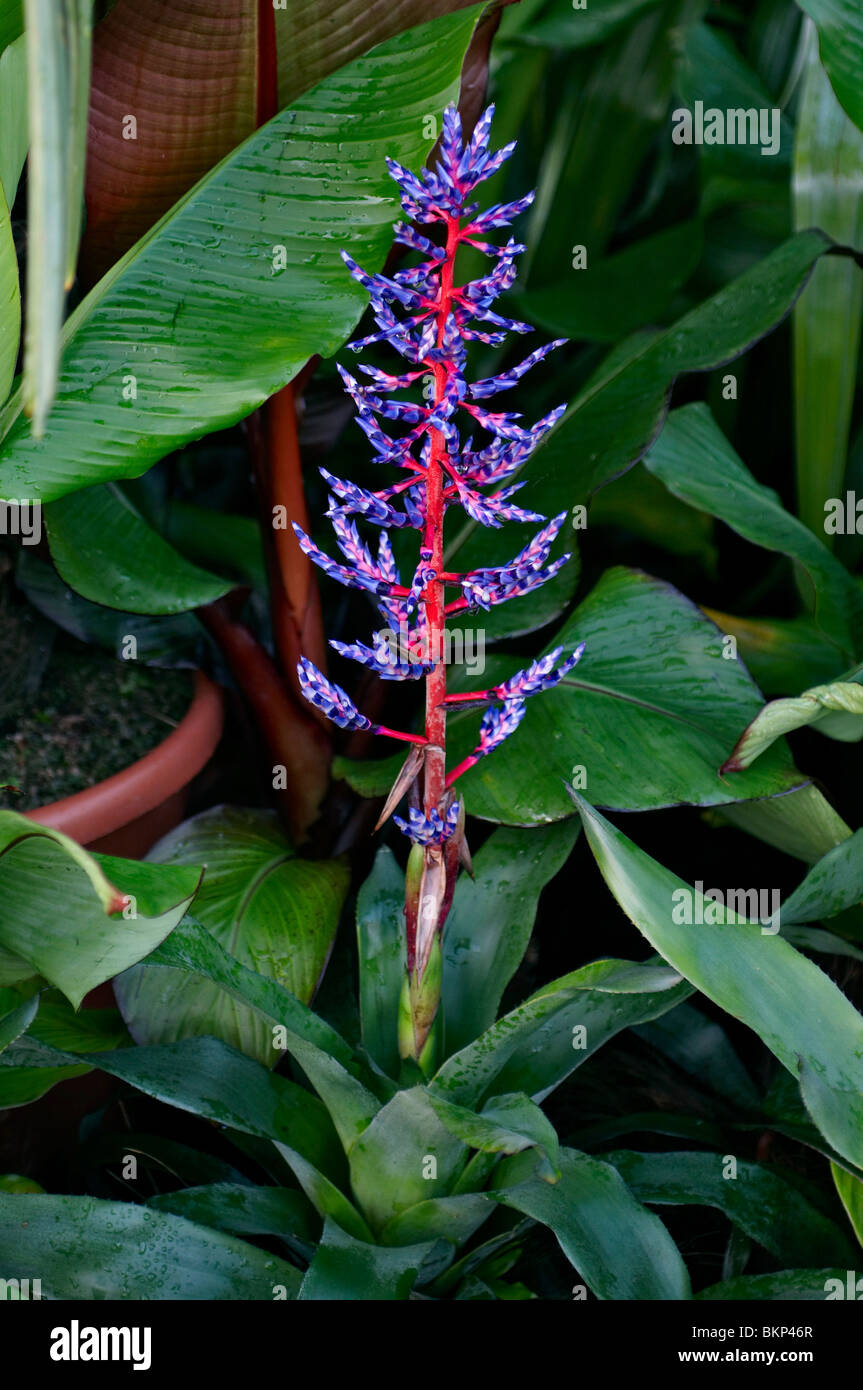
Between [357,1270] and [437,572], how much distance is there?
475 mm

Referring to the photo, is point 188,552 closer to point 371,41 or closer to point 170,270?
point 170,270

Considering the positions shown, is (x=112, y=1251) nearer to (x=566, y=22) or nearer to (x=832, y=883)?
(x=832, y=883)

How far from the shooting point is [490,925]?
2.95ft

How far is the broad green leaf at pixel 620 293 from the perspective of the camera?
1.43m

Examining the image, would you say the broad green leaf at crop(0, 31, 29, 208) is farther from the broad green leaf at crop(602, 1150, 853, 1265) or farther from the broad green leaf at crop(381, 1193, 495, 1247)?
the broad green leaf at crop(602, 1150, 853, 1265)

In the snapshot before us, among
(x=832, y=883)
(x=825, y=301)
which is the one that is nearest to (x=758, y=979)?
(x=832, y=883)

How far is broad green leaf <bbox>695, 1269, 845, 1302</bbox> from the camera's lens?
0.78 m

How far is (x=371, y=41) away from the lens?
911 mm

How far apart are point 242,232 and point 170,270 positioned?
2.5 inches

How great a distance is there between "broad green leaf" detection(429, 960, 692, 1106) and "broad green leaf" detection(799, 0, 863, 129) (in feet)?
2.48

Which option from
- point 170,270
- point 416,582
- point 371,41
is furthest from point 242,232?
point 416,582

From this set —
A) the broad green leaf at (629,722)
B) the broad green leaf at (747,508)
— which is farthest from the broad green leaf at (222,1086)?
the broad green leaf at (747,508)

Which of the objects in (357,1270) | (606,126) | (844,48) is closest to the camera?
(357,1270)

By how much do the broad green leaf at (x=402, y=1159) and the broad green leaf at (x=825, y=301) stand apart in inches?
32.3
